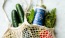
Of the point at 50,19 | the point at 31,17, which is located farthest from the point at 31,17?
the point at 50,19

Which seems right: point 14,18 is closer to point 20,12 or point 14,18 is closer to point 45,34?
point 20,12

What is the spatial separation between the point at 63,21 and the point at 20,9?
26cm

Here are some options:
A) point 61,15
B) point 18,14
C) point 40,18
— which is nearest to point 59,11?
point 61,15

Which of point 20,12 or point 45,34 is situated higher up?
point 20,12

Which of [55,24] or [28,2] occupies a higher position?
[28,2]

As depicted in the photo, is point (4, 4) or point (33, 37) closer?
point (33, 37)

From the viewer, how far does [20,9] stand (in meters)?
1.06

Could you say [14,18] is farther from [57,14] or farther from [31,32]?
[57,14]

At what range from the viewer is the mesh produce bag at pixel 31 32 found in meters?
1.00

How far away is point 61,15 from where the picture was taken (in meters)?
1.07

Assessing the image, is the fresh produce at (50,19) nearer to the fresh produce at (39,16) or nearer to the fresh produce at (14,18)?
the fresh produce at (39,16)

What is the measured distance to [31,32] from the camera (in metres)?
1.00

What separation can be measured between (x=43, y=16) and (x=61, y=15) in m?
0.11

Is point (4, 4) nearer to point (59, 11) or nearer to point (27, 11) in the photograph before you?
point (27, 11)
